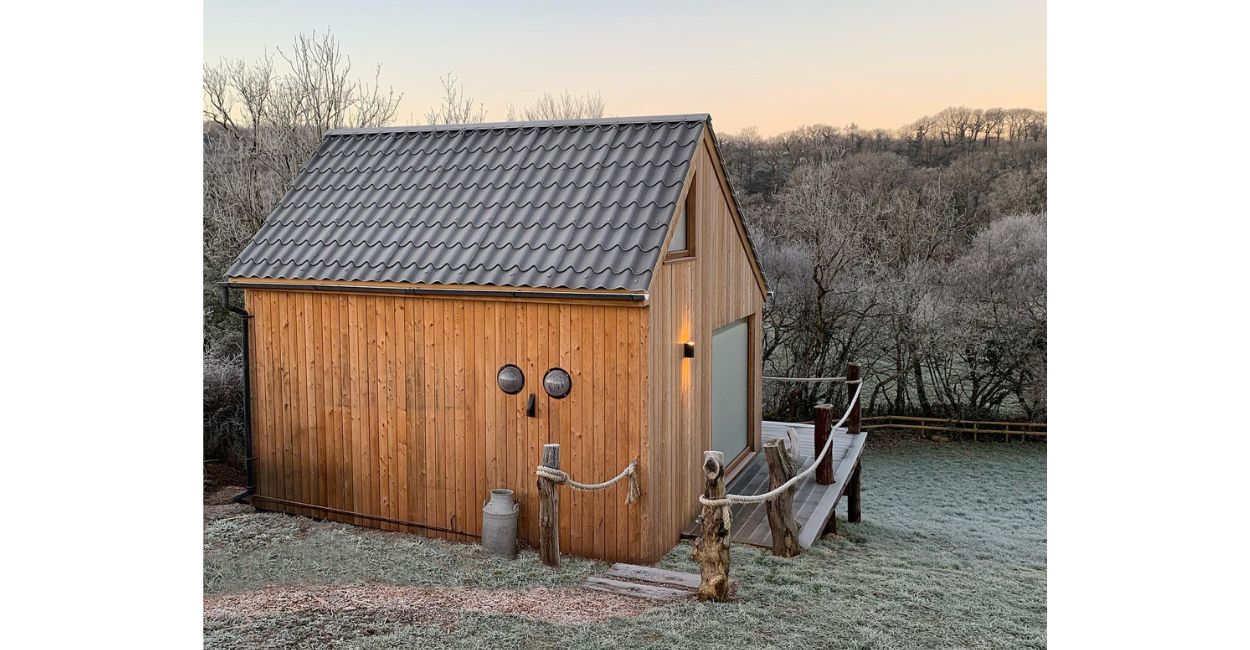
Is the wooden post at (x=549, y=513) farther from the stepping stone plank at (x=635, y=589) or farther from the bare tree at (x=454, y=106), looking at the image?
the bare tree at (x=454, y=106)

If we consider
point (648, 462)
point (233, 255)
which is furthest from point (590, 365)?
point (233, 255)

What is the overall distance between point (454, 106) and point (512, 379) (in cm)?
1544

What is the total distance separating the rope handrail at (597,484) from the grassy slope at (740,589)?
0.68 m

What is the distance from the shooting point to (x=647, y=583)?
258 inches

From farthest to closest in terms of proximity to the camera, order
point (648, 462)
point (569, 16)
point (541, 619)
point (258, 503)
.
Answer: point (569, 16)
point (258, 503)
point (648, 462)
point (541, 619)

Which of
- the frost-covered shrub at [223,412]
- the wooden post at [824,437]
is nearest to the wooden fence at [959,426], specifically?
the wooden post at [824,437]

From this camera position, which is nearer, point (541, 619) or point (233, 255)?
point (541, 619)

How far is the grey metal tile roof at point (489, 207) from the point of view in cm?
726

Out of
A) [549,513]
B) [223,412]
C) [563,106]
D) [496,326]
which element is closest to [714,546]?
[549,513]
